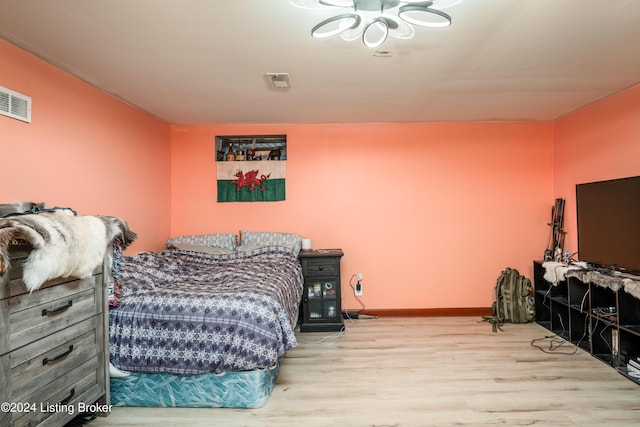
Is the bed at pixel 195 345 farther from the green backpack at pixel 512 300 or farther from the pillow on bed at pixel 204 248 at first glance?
the green backpack at pixel 512 300

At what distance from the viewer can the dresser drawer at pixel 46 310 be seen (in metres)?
1.51

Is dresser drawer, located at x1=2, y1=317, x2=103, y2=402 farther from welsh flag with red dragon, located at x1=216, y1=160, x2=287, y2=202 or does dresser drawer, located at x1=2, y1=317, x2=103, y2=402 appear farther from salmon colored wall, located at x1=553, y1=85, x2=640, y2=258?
salmon colored wall, located at x1=553, y1=85, x2=640, y2=258

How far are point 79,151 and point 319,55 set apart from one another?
6.35 feet

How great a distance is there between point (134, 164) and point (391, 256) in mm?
2867

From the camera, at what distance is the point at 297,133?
4.37 metres

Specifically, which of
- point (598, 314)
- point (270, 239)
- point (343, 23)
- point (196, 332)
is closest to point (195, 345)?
point (196, 332)

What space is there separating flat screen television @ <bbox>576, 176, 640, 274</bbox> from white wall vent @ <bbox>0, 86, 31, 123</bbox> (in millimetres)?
4130

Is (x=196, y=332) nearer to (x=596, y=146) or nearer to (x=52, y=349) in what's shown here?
(x=52, y=349)

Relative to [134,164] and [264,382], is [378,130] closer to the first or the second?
[134,164]

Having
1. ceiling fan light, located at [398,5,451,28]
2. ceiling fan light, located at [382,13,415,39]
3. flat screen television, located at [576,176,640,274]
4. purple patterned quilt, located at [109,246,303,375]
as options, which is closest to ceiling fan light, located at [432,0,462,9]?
ceiling fan light, located at [398,5,451,28]

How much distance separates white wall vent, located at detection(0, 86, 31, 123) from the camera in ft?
7.17

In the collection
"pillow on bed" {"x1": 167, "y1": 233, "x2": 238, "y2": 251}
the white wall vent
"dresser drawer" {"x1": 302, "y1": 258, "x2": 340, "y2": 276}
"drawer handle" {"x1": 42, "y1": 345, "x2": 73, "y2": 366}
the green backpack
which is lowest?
the green backpack

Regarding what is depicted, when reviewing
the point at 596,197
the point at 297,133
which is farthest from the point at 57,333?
the point at 596,197

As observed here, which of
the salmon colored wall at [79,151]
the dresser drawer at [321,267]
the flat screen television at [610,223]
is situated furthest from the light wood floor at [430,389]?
the salmon colored wall at [79,151]
